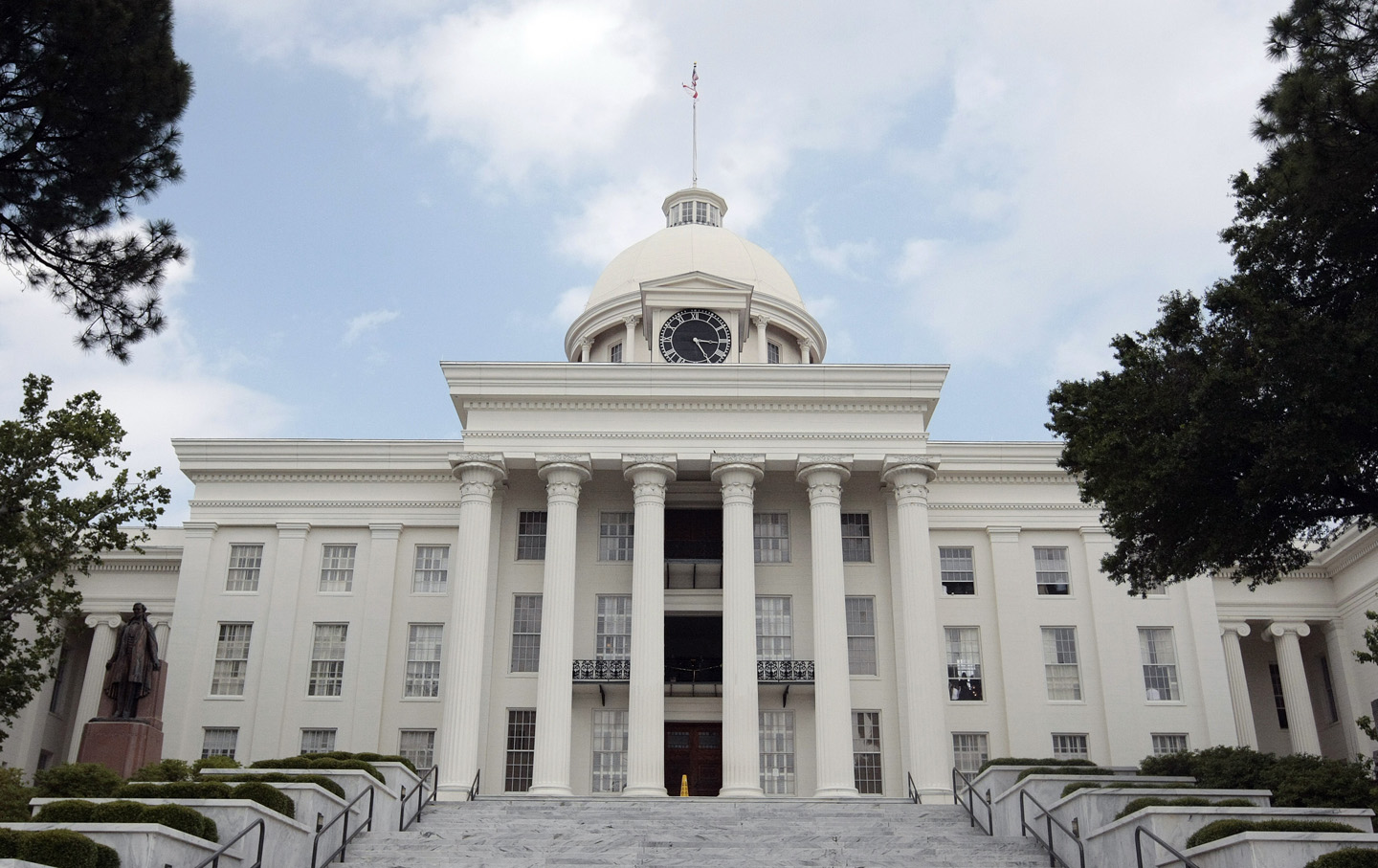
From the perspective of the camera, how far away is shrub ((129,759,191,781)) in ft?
77.4

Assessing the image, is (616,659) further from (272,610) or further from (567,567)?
(272,610)

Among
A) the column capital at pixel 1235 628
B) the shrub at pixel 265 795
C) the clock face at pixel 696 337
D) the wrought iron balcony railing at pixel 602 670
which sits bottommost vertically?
the shrub at pixel 265 795

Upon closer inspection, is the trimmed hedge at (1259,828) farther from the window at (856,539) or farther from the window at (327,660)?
the window at (327,660)

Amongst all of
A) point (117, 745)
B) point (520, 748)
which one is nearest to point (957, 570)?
point (520, 748)

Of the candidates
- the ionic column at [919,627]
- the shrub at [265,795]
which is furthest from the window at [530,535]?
the shrub at [265,795]

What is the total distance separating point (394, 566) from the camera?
122 ft

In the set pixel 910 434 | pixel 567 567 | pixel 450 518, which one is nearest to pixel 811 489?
pixel 910 434

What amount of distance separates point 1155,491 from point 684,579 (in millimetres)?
18512

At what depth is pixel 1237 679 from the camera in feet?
136

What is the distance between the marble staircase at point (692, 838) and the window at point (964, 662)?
897cm

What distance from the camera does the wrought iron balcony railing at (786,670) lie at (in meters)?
34.5

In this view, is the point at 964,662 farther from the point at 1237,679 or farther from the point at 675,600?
the point at 1237,679

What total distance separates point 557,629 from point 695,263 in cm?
1866

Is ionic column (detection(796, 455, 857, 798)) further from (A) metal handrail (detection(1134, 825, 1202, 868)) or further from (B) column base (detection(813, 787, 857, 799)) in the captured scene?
(A) metal handrail (detection(1134, 825, 1202, 868))
